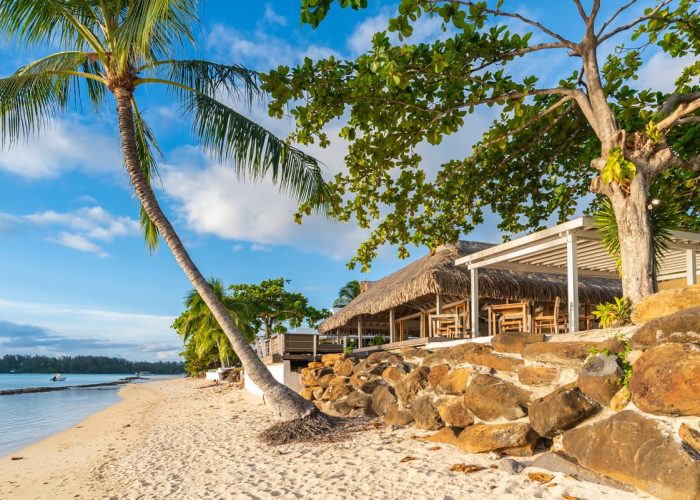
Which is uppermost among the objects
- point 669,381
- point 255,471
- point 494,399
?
point 669,381

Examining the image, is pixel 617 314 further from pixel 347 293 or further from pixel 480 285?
pixel 347 293

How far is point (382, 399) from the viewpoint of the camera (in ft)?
26.7

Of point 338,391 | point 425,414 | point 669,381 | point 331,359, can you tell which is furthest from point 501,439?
point 331,359

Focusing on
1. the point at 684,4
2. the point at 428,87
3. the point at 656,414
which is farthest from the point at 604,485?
the point at 684,4

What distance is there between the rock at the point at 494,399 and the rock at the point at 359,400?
2854 millimetres

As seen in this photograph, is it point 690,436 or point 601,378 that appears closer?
point 690,436

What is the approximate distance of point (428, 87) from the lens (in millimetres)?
6816

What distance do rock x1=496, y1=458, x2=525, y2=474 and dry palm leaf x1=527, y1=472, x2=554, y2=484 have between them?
0.16 meters

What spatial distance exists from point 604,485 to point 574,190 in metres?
6.34

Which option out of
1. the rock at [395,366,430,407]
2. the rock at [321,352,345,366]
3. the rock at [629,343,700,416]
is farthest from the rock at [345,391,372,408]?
the rock at [629,343,700,416]

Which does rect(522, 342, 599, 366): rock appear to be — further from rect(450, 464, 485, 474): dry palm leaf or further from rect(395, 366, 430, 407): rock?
rect(395, 366, 430, 407): rock

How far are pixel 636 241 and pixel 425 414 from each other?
329cm

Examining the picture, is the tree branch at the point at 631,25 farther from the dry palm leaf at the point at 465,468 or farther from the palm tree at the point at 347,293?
the palm tree at the point at 347,293

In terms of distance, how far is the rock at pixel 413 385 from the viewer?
7305mm
